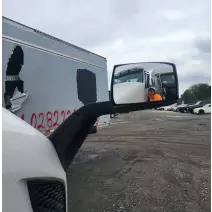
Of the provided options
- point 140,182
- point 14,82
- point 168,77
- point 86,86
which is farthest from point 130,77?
point 86,86

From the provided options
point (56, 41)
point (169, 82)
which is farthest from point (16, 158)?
point (56, 41)

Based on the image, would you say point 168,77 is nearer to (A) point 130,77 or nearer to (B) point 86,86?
(A) point 130,77

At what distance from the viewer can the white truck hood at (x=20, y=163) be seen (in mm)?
1225

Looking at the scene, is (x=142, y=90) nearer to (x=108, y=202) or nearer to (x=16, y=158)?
(x=16, y=158)

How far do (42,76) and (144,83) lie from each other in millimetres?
3571

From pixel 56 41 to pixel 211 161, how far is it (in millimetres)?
4635

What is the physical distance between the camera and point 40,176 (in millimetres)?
1388

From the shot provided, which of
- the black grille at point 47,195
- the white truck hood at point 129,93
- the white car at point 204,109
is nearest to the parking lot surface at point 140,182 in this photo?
the white truck hood at point 129,93

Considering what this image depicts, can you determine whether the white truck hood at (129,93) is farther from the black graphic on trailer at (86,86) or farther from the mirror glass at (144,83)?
the black graphic on trailer at (86,86)

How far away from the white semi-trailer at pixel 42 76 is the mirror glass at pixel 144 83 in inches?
75.3

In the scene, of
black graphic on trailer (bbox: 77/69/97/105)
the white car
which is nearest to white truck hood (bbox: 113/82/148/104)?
black graphic on trailer (bbox: 77/69/97/105)

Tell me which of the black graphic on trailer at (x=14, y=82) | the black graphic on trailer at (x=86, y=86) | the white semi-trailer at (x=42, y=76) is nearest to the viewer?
the black graphic on trailer at (x=14, y=82)

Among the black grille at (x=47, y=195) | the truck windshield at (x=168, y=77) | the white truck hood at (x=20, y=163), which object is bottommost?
the black grille at (x=47, y=195)

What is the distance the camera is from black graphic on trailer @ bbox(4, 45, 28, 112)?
4156 mm
